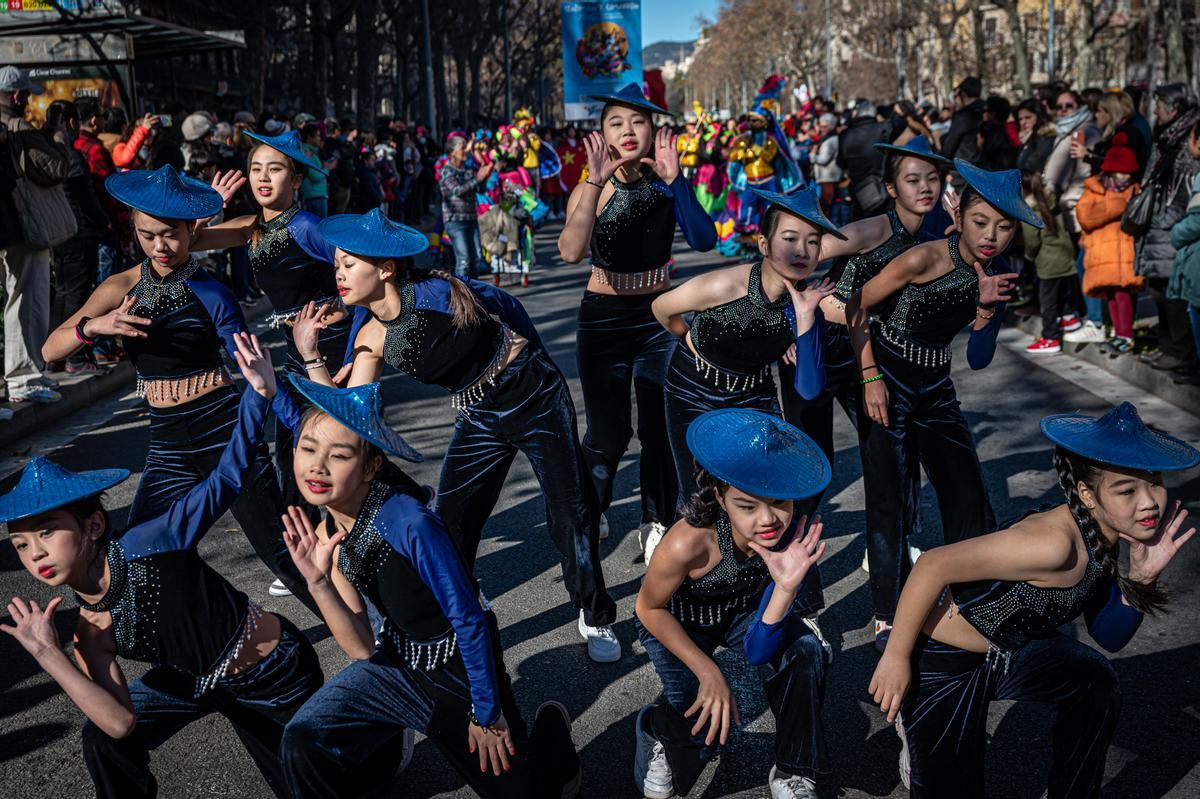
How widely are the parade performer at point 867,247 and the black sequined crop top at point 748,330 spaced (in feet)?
1.78

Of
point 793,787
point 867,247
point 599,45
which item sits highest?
point 599,45

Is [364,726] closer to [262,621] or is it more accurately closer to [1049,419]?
[262,621]

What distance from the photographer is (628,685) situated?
173 inches

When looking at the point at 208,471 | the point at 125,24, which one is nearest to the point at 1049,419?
the point at 208,471

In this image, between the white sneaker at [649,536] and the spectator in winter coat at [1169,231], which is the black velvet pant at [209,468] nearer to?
the white sneaker at [649,536]

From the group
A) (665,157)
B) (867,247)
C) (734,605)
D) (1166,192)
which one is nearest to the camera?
(734,605)

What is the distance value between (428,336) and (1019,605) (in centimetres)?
230

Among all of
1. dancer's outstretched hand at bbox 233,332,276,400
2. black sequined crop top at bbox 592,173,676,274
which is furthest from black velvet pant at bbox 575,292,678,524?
dancer's outstretched hand at bbox 233,332,276,400

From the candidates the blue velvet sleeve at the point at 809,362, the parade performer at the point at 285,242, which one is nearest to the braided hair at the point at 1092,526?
the blue velvet sleeve at the point at 809,362

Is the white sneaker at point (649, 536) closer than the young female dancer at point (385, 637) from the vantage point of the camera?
No

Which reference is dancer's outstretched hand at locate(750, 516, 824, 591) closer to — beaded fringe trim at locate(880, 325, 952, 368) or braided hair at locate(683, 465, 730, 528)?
braided hair at locate(683, 465, 730, 528)

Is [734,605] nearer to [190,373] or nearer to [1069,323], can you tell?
[190,373]

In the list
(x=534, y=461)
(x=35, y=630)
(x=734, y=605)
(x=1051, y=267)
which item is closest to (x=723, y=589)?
(x=734, y=605)

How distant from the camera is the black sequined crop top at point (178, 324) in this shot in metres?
4.65
